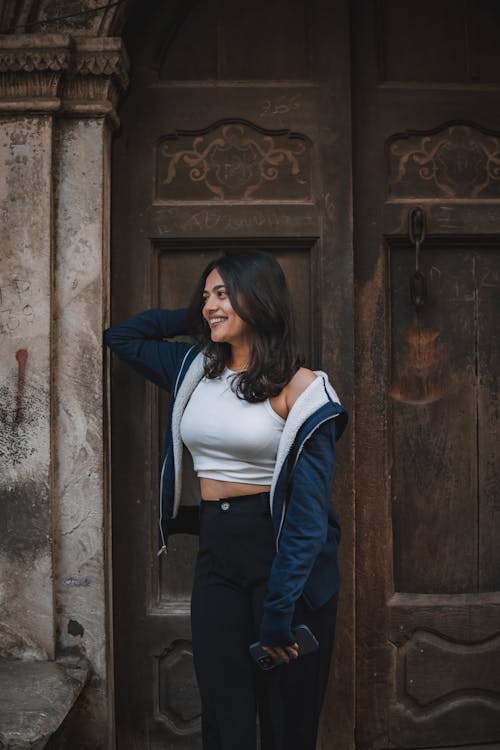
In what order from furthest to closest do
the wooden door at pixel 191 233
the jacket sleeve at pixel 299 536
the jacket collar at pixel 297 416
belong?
1. the wooden door at pixel 191 233
2. the jacket collar at pixel 297 416
3. the jacket sleeve at pixel 299 536

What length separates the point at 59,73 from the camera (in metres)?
2.85

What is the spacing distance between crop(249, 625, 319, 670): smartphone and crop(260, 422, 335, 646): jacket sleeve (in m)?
0.03

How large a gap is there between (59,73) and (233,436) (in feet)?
4.83

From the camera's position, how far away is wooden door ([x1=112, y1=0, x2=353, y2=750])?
3.13 m

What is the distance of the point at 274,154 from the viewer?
10.4ft

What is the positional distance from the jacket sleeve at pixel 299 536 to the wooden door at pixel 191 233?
0.83 m

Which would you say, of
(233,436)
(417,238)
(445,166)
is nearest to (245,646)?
(233,436)

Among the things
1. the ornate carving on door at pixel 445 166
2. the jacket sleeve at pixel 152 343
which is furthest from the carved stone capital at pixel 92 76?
the ornate carving on door at pixel 445 166

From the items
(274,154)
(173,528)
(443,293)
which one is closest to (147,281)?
(274,154)

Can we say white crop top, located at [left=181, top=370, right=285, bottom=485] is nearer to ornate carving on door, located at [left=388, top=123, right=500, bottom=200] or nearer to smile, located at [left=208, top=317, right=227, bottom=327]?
smile, located at [left=208, top=317, right=227, bottom=327]

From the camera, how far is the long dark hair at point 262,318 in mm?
2415

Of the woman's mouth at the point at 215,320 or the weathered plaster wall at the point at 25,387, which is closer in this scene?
the woman's mouth at the point at 215,320

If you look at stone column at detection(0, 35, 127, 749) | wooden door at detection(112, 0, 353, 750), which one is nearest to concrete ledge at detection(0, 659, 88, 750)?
stone column at detection(0, 35, 127, 749)

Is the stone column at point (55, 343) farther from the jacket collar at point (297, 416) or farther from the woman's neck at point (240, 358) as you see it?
the jacket collar at point (297, 416)
